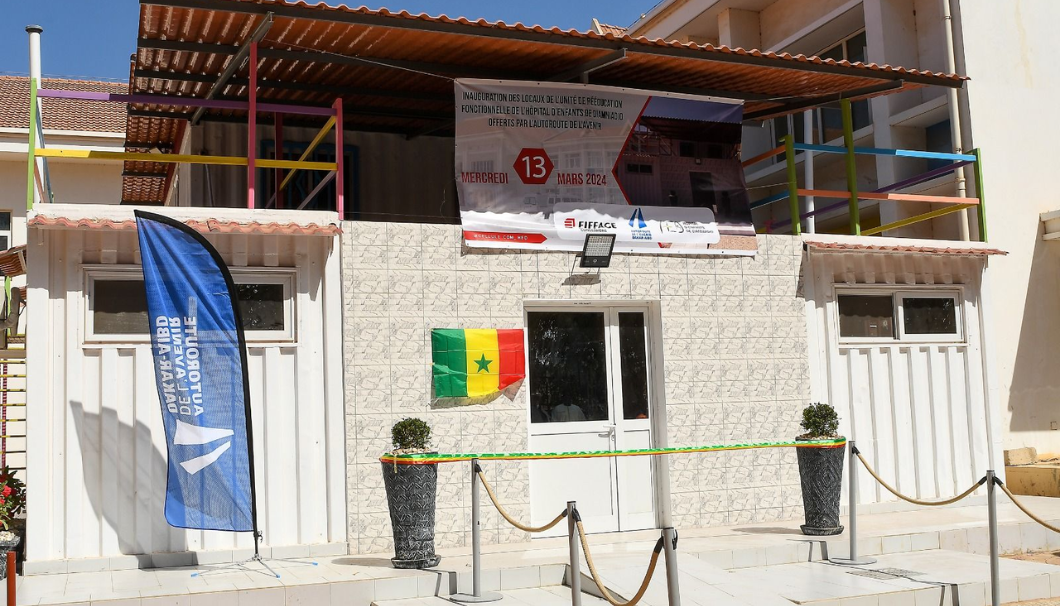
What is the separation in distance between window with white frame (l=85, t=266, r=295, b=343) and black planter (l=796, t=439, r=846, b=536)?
497 centimetres

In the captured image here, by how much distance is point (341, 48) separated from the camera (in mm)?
9938

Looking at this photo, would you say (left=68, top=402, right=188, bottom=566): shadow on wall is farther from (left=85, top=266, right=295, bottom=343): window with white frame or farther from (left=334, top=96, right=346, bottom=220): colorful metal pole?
(left=334, top=96, right=346, bottom=220): colorful metal pole

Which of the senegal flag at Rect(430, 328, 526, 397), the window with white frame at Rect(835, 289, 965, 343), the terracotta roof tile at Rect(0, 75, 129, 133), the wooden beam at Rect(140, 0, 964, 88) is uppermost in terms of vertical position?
the terracotta roof tile at Rect(0, 75, 129, 133)

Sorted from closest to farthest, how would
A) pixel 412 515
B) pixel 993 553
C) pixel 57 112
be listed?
1. pixel 993 553
2. pixel 412 515
3. pixel 57 112

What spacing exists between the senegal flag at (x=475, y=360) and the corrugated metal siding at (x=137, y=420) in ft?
3.14

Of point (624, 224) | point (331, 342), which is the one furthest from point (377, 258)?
point (624, 224)

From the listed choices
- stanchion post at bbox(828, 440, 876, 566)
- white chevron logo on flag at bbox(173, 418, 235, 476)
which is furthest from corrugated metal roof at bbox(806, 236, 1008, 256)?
white chevron logo on flag at bbox(173, 418, 235, 476)

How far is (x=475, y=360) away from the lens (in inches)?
382

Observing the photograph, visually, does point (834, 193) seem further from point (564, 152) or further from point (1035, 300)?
point (1035, 300)

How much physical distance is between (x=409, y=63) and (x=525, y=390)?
345 cm

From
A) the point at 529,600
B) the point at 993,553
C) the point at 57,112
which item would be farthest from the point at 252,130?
the point at 57,112

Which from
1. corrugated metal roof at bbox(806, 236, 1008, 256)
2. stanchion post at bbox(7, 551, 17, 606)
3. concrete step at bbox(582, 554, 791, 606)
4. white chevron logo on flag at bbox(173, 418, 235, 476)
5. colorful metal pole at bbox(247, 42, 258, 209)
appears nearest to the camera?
stanchion post at bbox(7, 551, 17, 606)

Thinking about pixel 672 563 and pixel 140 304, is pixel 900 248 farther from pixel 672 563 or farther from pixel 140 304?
pixel 140 304

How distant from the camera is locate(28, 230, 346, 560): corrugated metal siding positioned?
841 centimetres
